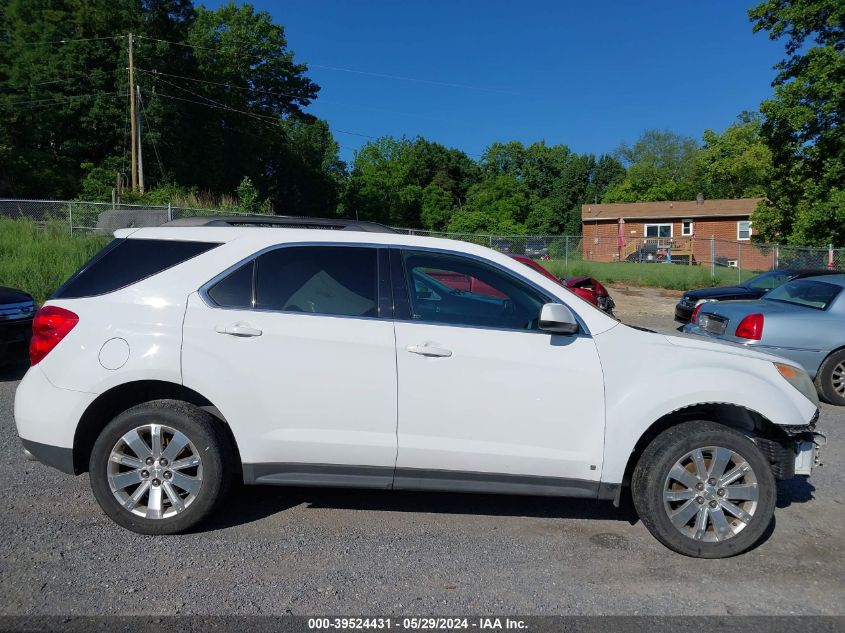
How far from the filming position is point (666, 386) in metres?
3.81

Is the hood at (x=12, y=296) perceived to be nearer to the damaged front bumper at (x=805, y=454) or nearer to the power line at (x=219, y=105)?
the damaged front bumper at (x=805, y=454)

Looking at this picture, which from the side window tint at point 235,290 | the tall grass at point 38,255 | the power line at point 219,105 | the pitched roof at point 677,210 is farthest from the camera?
the power line at point 219,105

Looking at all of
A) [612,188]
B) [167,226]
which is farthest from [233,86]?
Result: [167,226]

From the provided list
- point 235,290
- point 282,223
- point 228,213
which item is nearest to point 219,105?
point 228,213

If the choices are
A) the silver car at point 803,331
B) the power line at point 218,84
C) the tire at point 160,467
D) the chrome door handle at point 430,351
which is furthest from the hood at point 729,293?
the power line at point 218,84

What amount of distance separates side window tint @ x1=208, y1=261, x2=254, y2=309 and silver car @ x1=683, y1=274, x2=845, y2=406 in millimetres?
5631

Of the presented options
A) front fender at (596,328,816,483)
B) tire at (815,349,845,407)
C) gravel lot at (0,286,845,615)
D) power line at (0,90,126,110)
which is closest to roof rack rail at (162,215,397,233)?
front fender at (596,328,816,483)

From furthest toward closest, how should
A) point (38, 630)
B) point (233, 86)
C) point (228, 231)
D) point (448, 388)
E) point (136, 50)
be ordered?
point (233, 86) < point (136, 50) < point (228, 231) < point (448, 388) < point (38, 630)

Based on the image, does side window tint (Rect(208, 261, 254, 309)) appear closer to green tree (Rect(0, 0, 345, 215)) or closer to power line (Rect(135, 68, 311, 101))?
green tree (Rect(0, 0, 345, 215))

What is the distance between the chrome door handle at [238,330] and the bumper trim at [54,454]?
114cm

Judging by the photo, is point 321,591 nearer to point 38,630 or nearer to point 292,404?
point 292,404

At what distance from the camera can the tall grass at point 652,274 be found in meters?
24.0

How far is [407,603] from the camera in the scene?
326 cm

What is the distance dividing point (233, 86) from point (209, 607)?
58518 millimetres
